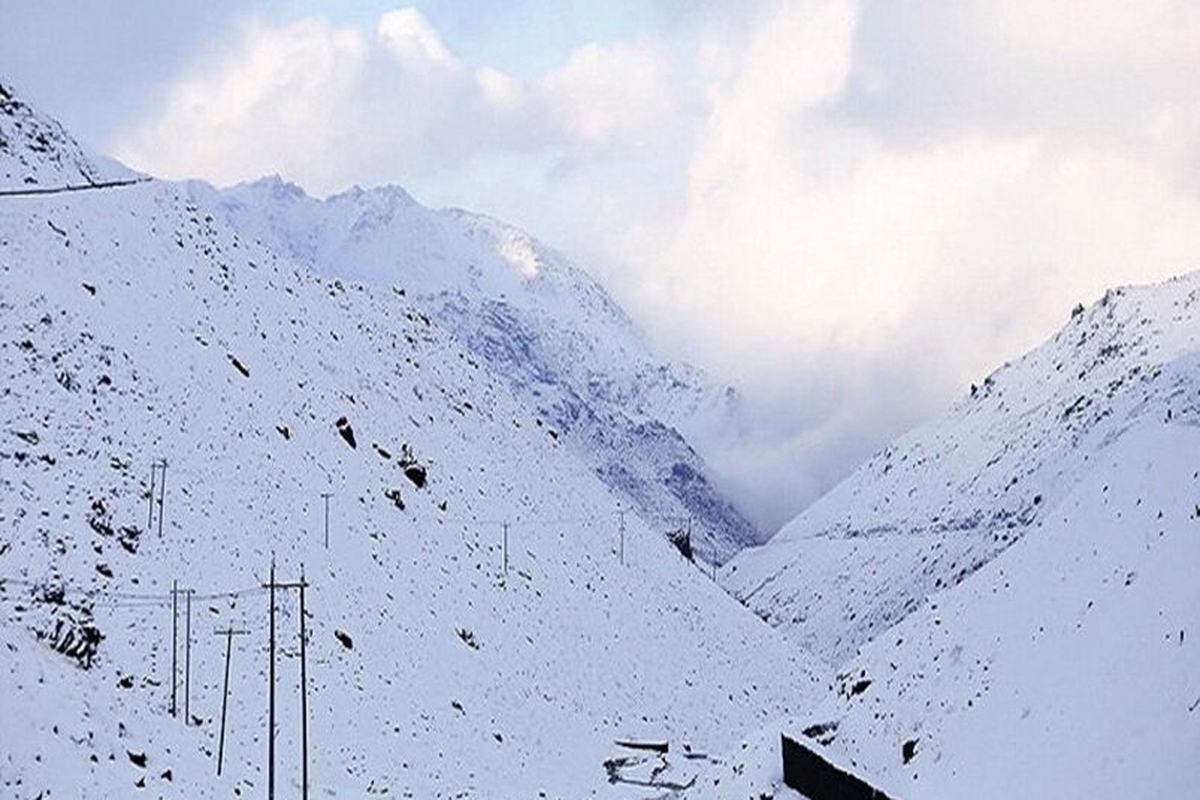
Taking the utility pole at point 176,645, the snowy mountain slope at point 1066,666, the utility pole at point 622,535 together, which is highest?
the utility pole at point 622,535

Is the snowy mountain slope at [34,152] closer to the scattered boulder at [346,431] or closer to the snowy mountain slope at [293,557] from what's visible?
the snowy mountain slope at [293,557]

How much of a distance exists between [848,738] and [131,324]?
43753 mm

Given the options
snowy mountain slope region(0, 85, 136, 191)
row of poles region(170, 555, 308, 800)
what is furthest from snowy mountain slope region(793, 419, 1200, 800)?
snowy mountain slope region(0, 85, 136, 191)

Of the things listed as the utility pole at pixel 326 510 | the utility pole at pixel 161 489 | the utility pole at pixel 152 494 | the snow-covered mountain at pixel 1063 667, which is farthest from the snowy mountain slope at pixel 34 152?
the snow-covered mountain at pixel 1063 667

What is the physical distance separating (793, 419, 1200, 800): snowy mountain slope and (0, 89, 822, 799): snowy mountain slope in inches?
807

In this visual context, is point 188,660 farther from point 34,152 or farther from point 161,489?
point 34,152

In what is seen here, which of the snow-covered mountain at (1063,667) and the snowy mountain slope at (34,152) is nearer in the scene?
the snow-covered mountain at (1063,667)

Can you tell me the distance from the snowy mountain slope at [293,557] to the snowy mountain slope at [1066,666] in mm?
20501

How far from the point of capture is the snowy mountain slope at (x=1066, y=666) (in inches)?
846

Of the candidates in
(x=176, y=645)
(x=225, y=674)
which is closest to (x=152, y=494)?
(x=176, y=645)

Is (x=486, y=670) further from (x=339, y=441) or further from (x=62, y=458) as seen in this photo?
(x=62, y=458)

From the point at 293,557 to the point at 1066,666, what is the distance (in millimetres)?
37951

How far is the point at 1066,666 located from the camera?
26.3 metres

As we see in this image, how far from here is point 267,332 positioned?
7400 cm
